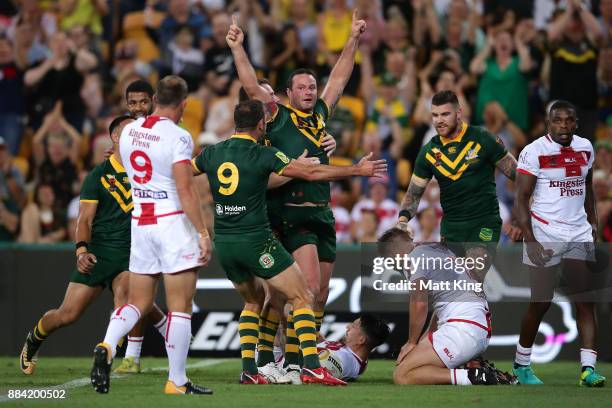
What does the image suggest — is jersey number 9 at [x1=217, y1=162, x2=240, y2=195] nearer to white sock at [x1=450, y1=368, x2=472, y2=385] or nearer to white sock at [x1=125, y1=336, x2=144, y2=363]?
white sock at [x1=450, y1=368, x2=472, y2=385]

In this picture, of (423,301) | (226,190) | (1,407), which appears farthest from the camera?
(423,301)

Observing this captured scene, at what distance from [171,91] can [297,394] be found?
2.72 m

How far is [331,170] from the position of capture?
33.6 ft

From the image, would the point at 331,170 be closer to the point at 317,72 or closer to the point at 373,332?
the point at 373,332

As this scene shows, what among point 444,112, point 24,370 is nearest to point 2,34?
point 24,370

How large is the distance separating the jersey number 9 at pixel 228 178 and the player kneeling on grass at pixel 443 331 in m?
2.13

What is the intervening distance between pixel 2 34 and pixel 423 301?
36.7ft

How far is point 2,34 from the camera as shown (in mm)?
19750

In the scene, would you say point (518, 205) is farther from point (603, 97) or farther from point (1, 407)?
point (603, 97)

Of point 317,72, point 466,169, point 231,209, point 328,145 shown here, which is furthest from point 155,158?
point 317,72

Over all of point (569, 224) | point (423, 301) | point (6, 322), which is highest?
point (569, 224)

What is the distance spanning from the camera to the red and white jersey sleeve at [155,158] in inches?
375

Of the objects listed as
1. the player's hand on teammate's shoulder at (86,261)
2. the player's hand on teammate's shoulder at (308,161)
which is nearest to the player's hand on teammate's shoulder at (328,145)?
the player's hand on teammate's shoulder at (308,161)

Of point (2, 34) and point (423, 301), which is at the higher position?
point (2, 34)
